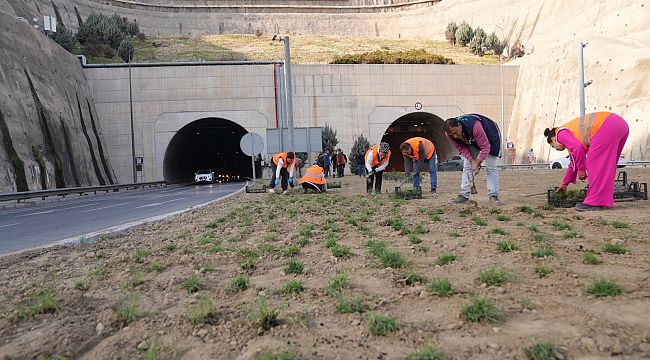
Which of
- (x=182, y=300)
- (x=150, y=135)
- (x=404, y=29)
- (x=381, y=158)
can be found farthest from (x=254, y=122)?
(x=404, y=29)

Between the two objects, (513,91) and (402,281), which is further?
(513,91)

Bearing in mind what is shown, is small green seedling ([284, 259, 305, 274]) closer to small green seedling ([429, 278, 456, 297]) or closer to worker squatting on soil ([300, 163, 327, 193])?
small green seedling ([429, 278, 456, 297])

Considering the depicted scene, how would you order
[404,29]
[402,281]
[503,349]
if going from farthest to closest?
[404,29] < [402,281] < [503,349]

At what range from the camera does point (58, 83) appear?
35469mm

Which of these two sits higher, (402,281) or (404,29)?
(404,29)

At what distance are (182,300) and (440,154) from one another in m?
48.0

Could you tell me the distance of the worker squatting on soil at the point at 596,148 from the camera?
8.01 m

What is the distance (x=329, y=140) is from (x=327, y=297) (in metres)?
38.1

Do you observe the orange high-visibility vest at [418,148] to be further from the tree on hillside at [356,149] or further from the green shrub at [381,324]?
the tree on hillside at [356,149]

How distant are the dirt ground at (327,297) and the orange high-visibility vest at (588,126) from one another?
1.59 meters

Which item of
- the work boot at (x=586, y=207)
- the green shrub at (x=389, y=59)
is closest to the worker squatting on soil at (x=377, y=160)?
the work boot at (x=586, y=207)

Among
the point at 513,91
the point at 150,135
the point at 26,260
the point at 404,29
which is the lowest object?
the point at 26,260

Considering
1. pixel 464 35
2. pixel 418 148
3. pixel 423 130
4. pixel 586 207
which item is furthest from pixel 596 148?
pixel 464 35

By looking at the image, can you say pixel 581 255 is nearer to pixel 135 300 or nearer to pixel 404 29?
pixel 135 300
